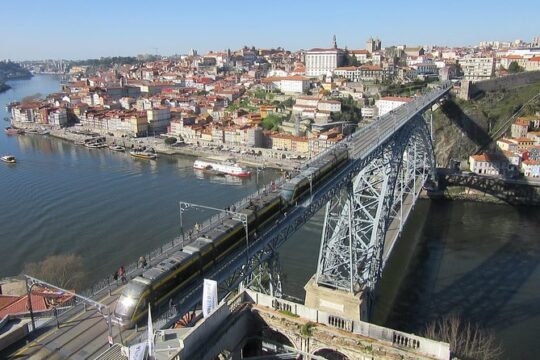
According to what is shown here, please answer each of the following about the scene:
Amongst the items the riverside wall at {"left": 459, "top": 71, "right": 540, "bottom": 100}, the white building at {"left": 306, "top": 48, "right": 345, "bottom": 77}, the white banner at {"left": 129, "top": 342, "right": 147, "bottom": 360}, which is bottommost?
the white banner at {"left": 129, "top": 342, "right": 147, "bottom": 360}

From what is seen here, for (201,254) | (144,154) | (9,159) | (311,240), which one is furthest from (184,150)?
(201,254)

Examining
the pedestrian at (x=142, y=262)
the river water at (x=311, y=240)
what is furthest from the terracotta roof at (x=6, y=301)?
the pedestrian at (x=142, y=262)

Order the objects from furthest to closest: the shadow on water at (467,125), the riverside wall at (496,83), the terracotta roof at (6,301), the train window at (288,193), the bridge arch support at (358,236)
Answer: the riverside wall at (496,83) → the shadow on water at (467,125) → the bridge arch support at (358,236) → the terracotta roof at (6,301) → the train window at (288,193)

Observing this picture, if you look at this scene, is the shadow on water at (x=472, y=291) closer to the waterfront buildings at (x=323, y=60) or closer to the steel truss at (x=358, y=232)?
the steel truss at (x=358, y=232)

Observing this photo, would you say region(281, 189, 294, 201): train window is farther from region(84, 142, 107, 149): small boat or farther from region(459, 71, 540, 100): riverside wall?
region(84, 142, 107, 149): small boat

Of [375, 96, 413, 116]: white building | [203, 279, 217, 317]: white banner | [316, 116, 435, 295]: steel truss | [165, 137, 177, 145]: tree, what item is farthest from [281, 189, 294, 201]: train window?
[165, 137, 177, 145]: tree

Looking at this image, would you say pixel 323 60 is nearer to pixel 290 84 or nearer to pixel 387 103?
pixel 290 84
